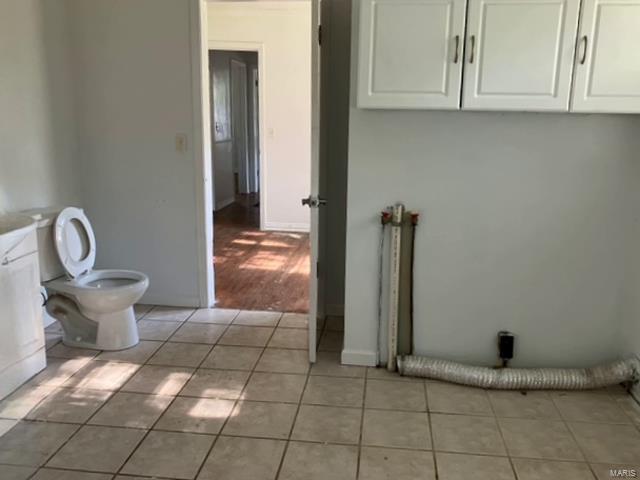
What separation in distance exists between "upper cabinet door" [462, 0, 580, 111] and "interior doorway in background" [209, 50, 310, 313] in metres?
2.02

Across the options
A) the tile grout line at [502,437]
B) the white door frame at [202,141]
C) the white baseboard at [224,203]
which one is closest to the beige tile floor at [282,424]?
the tile grout line at [502,437]

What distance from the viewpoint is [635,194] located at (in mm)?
2699

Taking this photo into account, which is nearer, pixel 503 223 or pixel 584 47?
pixel 584 47

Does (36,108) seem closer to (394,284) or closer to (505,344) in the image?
(394,284)

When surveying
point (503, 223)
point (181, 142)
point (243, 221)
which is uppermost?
point (181, 142)

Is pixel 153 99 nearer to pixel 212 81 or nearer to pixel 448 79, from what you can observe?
pixel 448 79

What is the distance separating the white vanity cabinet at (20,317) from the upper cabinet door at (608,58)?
267 centimetres

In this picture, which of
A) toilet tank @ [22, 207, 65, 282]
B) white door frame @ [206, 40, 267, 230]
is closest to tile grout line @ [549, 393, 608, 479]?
toilet tank @ [22, 207, 65, 282]

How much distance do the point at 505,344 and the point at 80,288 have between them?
2.29 metres

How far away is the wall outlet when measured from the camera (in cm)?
363

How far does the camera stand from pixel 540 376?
2.76 m

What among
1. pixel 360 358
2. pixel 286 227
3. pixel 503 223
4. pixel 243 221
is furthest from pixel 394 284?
pixel 243 221

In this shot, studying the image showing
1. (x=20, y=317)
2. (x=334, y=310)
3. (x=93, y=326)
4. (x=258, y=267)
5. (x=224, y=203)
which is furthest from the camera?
(x=224, y=203)

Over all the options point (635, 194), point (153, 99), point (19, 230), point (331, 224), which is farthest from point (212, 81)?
point (635, 194)
